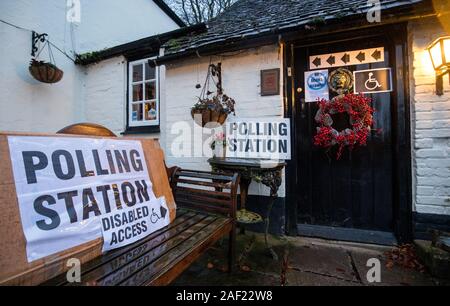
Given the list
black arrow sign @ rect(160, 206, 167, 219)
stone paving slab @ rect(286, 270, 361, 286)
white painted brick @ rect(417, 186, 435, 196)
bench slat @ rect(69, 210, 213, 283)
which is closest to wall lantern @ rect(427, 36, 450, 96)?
white painted brick @ rect(417, 186, 435, 196)

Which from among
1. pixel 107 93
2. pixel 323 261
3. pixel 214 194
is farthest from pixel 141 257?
pixel 107 93

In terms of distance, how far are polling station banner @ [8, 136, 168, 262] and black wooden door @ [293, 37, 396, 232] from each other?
2154 millimetres

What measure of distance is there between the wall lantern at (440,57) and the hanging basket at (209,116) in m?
2.41

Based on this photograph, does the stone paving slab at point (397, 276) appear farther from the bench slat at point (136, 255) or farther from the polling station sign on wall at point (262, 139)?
the bench slat at point (136, 255)

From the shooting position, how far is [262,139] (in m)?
3.23

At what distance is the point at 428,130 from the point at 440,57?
2.52 ft

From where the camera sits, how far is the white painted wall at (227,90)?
3.31m

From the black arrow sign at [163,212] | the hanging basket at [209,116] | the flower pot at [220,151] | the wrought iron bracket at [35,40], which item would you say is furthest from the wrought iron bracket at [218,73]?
the wrought iron bracket at [35,40]

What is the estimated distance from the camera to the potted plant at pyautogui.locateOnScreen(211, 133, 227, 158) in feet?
10.7

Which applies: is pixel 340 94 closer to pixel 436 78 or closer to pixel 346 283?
pixel 436 78

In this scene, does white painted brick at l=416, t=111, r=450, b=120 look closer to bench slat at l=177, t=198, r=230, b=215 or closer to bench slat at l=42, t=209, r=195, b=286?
bench slat at l=177, t=198, r=230, b=215

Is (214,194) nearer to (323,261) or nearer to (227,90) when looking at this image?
(323,261)

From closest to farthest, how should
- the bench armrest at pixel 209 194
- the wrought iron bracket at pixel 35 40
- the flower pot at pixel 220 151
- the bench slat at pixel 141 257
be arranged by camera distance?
the bench slat at pixel 141 257, the bench armrest at pixel 209 194, the flower pot at pixel 220 151, the wrought iron bracket at pixel 35 40
